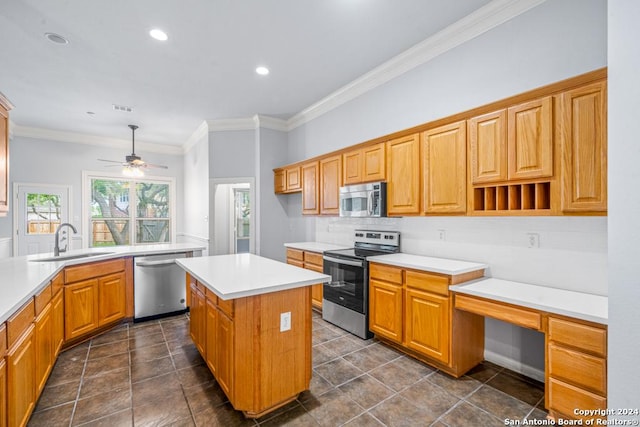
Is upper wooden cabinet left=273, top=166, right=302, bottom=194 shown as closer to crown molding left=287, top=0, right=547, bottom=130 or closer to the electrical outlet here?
crown molding left=287, top=0, right=547, bottom=130

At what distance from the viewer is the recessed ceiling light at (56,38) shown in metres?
2.87

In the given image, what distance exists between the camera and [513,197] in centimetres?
241

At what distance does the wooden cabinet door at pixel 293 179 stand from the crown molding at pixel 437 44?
1.16 metres

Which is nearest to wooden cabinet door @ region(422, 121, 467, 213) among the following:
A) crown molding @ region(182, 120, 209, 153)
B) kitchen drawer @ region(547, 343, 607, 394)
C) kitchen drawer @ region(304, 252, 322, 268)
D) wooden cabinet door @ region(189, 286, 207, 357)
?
kitchen drawer @ region(547, 343, 607, 394)

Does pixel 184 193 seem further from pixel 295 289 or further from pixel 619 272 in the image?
pixel 619 272

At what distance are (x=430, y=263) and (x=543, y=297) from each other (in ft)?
2.90

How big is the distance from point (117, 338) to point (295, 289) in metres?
2.54

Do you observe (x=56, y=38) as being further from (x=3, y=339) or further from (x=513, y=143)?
(x=513, y=143)

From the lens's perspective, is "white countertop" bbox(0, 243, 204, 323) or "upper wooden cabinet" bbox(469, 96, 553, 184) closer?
"white countertop" bbox(0, 243, 204, 323)

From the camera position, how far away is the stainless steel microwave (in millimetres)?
3346

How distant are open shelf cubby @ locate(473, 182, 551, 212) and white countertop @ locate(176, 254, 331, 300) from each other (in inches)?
59.5

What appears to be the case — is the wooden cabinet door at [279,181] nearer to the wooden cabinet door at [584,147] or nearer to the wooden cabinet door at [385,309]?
the wooden cabinet door at [385,309]

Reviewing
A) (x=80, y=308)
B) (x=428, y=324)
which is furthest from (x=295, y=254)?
(x=80, y=308)

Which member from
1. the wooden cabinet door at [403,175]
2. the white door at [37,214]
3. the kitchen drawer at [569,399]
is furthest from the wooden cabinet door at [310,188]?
the white door at [37,214]
